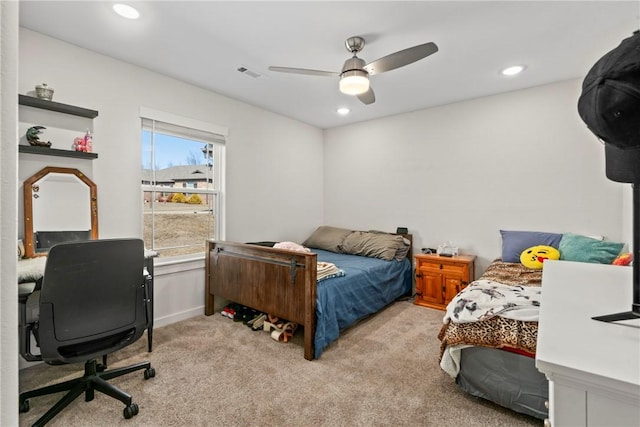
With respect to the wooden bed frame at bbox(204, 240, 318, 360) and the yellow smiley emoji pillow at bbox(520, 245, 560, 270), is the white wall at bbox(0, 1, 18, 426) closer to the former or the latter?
the wooden bed frame at bbox(204, 240, 318, 360)

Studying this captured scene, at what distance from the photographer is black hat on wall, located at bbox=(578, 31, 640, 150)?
1.68 ft

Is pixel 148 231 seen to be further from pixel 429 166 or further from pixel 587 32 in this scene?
pixel 587 32

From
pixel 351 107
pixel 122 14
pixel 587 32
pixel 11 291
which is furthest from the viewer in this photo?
pixel 351 107

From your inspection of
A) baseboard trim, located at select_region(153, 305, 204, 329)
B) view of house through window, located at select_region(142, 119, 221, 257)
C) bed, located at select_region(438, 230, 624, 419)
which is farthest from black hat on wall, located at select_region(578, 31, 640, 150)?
baseboard trim, located at select_region(153, 305, 204, 329)

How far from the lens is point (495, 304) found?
183 cm

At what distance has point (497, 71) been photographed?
115 inches

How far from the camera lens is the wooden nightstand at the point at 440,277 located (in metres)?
3.41

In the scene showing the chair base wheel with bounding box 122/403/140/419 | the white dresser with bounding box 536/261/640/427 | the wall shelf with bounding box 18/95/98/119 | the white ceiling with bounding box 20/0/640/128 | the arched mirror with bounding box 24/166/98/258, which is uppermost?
the white ceiling with bounding box 20/0/640/128

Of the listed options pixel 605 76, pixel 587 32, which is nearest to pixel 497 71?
pixel 587 32

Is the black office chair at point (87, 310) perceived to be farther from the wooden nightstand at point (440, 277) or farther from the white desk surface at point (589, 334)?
the wooden nightstand at point (440, 277)

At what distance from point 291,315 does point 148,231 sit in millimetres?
1689

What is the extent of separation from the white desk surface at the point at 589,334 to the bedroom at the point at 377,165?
8.29 feet

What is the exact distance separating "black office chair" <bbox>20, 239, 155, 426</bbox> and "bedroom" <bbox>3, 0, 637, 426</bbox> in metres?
1.14

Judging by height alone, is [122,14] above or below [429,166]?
above
